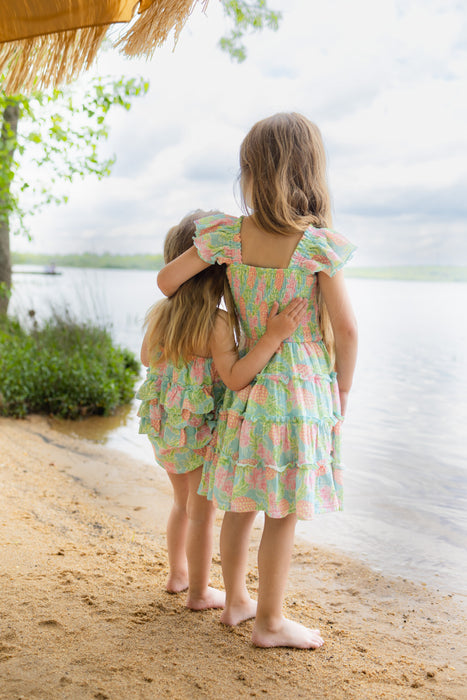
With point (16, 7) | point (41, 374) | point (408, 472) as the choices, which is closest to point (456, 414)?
point (408, 472)

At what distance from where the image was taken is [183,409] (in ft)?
7.41

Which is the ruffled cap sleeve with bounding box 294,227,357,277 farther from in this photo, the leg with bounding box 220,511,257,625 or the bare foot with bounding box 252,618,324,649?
the bare foot with bounding box 252,618,324,649

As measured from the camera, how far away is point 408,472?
17.1 feet

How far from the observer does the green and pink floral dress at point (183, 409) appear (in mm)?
2262

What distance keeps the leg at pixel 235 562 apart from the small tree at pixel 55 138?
13.9 ft

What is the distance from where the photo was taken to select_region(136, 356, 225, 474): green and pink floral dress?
2.26 metres

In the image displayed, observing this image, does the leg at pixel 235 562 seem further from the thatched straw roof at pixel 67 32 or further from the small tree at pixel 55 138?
the small tree at pixel 55 138

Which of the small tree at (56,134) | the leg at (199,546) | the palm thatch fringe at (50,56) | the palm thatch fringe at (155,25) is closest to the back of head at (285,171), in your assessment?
the palm thatch fringe at (155,25)

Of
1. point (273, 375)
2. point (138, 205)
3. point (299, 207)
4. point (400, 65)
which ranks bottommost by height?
point (273, 375)

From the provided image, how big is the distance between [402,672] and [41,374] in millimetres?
4851

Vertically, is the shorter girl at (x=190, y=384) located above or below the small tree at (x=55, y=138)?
below

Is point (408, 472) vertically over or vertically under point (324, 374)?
under

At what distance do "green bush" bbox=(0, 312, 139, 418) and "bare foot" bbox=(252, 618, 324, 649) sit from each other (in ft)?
14.0

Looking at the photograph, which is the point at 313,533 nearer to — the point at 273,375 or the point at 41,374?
the point at 273,375
